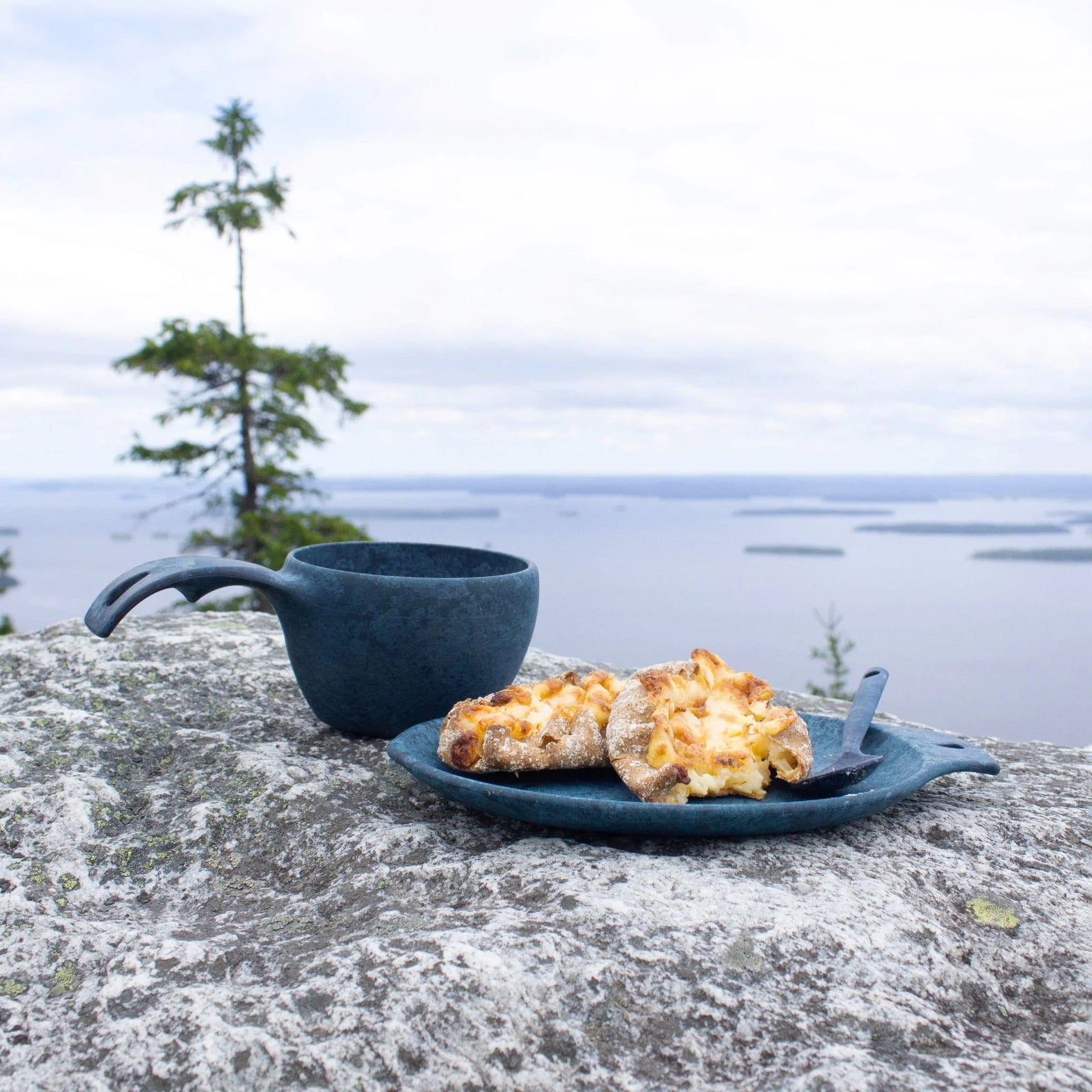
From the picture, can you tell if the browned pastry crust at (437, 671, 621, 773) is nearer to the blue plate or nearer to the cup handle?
the blue plate

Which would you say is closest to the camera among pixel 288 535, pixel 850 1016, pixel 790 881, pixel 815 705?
pixel 850 1016

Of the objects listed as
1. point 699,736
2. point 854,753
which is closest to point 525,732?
point 699,736

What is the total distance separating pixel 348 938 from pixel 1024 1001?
1.04m

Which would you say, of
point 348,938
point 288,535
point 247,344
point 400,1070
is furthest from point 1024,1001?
point 247,344

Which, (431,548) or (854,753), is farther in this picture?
(431,548)

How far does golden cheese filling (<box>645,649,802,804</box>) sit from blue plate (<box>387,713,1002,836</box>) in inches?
2.1

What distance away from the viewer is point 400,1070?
119cm

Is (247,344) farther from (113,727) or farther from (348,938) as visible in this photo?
(348,938)

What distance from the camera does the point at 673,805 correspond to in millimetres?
1692

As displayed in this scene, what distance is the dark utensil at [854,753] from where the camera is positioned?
6.63 feet

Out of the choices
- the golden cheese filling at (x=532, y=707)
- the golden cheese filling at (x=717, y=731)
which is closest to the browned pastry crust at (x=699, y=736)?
the golden cheese filling at (x=717, y=731)

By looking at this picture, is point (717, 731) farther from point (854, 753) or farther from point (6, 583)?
point (6, 583)

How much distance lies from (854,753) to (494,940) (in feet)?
3.46

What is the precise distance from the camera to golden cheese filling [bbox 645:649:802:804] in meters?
1.86
